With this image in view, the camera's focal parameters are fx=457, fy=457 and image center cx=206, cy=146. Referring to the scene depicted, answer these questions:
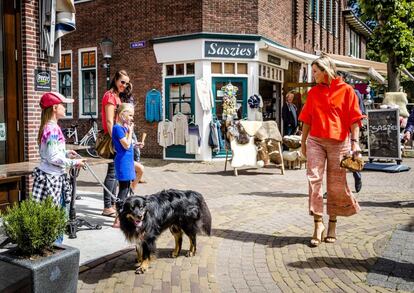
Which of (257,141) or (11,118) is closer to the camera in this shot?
(11,118)

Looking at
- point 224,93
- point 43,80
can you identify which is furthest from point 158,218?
point 224,93

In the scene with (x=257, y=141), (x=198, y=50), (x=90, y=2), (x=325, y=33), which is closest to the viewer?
(x=257, y=141)

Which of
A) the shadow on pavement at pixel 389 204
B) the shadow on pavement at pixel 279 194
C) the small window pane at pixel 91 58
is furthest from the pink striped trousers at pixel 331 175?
the small window pane at pixel 91 58

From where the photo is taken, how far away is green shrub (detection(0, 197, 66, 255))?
3.21m

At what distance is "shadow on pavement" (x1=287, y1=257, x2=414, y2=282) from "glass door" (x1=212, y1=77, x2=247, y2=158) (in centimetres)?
1007

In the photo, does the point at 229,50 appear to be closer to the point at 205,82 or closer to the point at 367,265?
the point at 205,82

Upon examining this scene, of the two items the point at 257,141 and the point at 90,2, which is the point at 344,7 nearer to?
the point at 90,2

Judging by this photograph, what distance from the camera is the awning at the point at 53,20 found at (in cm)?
620

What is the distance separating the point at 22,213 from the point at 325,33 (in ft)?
78.2

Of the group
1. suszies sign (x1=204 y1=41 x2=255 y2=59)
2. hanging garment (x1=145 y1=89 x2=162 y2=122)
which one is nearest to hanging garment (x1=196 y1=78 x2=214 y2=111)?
suszies sign (x1=204 y1=41 x2=255 y2=59)

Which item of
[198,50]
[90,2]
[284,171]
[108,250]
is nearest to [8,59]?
[108,250]

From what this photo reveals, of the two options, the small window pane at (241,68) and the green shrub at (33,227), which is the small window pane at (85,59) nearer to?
the small window pane at (241,68)

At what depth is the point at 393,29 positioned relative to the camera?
15.7 meters

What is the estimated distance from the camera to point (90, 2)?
17.6 m
